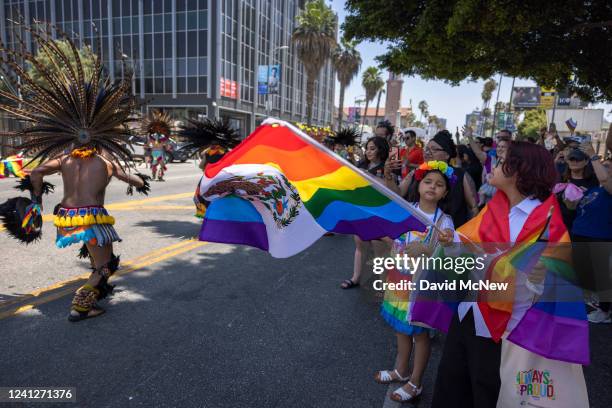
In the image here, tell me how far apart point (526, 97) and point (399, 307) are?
61660 mm

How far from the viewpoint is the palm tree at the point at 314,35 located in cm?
3384

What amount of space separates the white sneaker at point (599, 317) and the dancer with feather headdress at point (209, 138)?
5.03 meters

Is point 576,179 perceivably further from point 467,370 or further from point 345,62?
point 345,62

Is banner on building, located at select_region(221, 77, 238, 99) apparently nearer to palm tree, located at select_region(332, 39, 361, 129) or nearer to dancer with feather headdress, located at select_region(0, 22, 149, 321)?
palm tree, located at select_region(332, 39, 361, 129)

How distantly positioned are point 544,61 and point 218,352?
323 inches

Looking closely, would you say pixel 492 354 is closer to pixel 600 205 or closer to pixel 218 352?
pixel 218 352

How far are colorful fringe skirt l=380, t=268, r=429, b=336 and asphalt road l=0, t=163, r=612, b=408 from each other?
56 cm

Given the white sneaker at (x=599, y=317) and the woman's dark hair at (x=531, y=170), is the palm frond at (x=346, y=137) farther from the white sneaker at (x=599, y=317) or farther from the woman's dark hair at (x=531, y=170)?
the woman's dark hair at (x=531, y=170)

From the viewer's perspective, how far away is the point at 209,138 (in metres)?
6.02

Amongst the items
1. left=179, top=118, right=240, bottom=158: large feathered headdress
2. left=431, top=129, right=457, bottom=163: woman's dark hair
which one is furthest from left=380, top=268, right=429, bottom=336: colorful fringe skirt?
left=179, top=118, right=240, bottom=158: large feathered headdress

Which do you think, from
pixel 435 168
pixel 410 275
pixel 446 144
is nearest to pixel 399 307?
pixel 410 275

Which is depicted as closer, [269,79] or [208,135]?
[208,135]

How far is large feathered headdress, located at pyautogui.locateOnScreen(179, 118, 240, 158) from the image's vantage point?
589 cm

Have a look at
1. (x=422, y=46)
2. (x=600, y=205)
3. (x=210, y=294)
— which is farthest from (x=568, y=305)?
(x=422, y=46)
